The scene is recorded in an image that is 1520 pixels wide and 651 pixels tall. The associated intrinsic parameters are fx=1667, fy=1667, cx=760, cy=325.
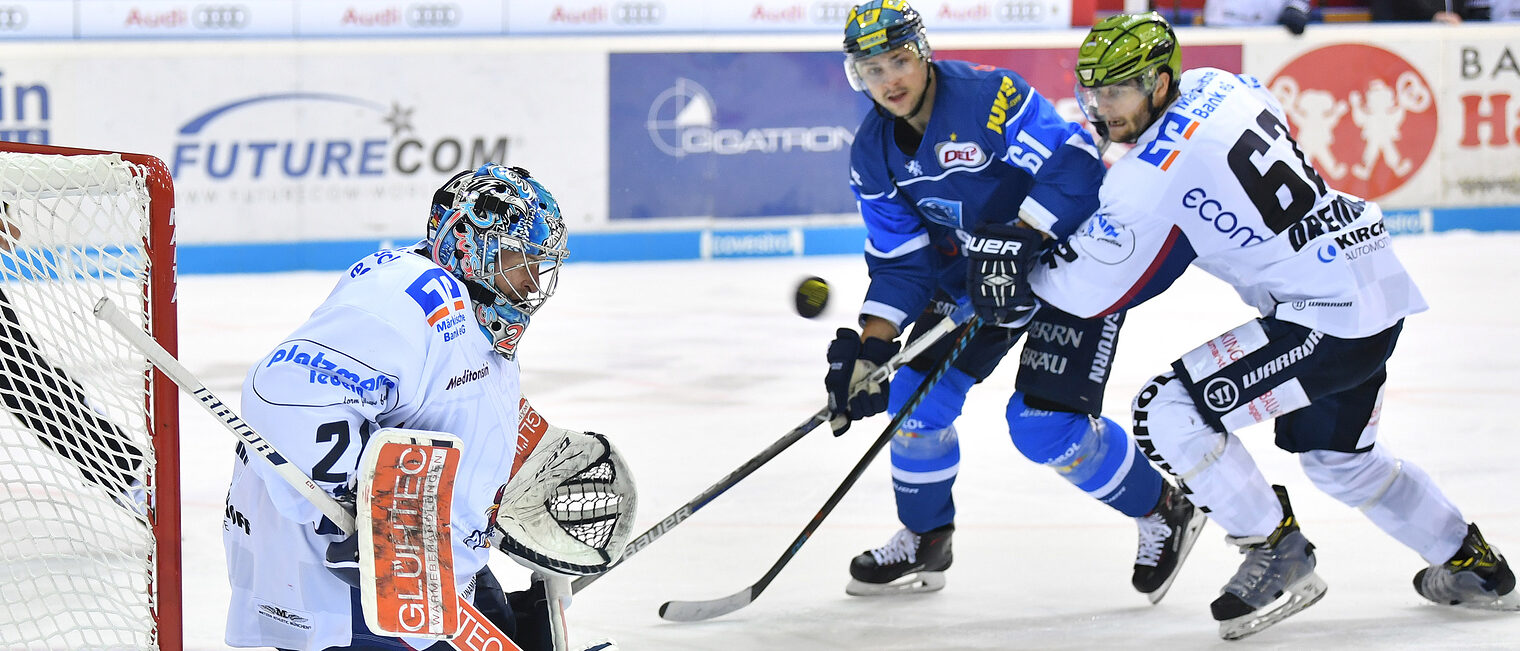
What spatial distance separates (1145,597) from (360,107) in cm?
489

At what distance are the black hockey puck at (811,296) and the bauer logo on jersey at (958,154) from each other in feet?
1.08

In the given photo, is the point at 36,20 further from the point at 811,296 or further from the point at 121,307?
the point at 121,307

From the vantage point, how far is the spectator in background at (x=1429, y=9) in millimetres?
8469

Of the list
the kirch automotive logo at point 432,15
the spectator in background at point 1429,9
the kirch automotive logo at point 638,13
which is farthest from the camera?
the spectator in background at point 1429,9

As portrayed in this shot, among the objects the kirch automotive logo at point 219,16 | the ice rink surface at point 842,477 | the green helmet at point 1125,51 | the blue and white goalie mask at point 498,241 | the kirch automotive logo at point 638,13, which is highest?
the green helmet at point 1125,51

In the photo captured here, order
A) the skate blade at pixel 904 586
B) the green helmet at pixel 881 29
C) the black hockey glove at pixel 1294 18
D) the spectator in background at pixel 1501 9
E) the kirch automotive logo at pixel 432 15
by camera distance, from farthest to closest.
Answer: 1. the spectator in background at pixel 1501 9
2. the black hockey glove at pixel 1294 18
3. the kirch automotive logo at pixel 432 15
4. the skate blade at pixel 904 586
5. the green helmet at pixel 881 29

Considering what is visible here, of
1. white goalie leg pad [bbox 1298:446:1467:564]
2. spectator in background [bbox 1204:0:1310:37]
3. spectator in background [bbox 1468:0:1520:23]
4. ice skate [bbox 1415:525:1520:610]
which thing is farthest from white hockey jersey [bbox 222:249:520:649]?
spectator in background [bbox 1468:0:1520:23]

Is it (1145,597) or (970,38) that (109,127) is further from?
(1145,597)

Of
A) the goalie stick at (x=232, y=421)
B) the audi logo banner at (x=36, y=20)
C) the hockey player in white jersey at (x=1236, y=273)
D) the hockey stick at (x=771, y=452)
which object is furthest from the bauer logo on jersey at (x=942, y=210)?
the audi logo banner at (x=36, y=20)

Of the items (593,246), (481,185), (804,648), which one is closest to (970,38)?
(593,246)

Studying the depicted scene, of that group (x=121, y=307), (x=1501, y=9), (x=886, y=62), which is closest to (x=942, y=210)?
(x=886, y=62)

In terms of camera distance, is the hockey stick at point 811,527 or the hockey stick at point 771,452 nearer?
the hockey stick at point 771,452

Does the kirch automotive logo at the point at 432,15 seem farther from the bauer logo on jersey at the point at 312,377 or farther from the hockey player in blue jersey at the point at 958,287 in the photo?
the bauer logo on jersey at the point at 312,377

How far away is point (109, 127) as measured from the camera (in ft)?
22.9
